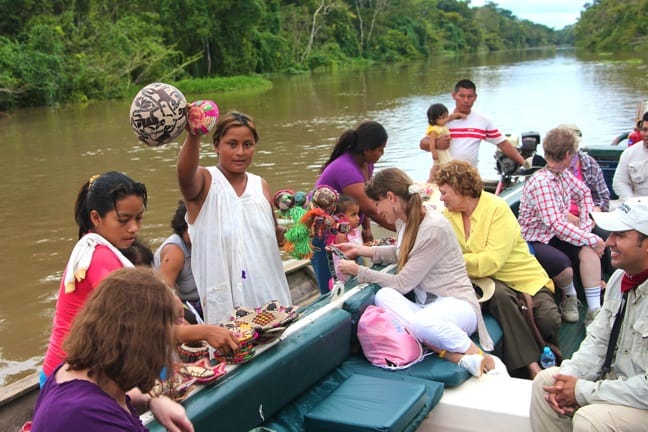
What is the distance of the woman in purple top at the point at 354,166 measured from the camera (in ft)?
13.4

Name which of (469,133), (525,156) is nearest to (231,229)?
(469,133)

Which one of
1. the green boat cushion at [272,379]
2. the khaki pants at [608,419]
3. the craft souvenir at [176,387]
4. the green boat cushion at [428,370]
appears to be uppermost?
the craft souvenir at [176,387]

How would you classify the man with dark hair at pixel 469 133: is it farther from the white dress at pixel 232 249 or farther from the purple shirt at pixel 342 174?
the white dress at pixel 232 249

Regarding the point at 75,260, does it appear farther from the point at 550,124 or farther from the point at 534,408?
the point at 550,124

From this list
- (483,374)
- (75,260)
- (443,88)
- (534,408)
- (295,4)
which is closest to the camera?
(75,260)

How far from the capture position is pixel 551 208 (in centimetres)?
425

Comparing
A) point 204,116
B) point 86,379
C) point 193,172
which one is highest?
point 204,116

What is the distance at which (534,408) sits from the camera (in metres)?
2.65

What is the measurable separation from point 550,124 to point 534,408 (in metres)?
14.7

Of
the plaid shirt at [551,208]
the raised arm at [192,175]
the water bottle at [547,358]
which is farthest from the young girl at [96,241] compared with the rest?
the plaid shirt at [551,208]

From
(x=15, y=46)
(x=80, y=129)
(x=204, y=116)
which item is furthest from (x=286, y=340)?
(x=15, y=46)

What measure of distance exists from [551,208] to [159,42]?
29788 millimetres

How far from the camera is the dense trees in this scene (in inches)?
953

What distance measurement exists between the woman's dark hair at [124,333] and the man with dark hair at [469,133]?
482 cm
